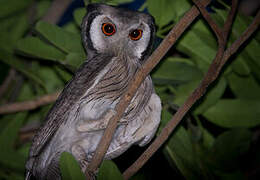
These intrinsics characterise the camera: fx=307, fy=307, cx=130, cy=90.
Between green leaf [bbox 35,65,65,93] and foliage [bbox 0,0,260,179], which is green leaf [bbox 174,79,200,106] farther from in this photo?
green leaf [bbox 35,65,65,93]

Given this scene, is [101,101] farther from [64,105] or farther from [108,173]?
[108,173]

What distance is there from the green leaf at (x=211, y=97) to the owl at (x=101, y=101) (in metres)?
0.29

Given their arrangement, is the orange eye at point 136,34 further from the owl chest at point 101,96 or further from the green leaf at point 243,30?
the green leaf at point 243,30

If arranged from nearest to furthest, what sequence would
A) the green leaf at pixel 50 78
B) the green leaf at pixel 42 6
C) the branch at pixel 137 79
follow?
the branch at pixel 137 79 → the green leaf at pixel 50 78 → the green leaf at pixel 42 6

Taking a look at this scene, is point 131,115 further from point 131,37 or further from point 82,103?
point 131,37

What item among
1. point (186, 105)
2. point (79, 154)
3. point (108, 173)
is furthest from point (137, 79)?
point (79, 154)

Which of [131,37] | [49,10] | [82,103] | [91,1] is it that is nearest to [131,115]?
[82,103]

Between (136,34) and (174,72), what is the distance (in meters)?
0.28

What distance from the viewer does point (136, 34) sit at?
4.07ft

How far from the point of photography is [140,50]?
127 cm

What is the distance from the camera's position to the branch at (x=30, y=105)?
167cm

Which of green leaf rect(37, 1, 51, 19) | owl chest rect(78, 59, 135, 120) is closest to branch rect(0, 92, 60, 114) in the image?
owl chest rect(78, 59, 135, 120)

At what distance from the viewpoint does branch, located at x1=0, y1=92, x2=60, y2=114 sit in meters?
1.67

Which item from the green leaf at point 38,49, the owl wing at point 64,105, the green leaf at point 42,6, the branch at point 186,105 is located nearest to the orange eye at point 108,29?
the owl wing at point 64,105
